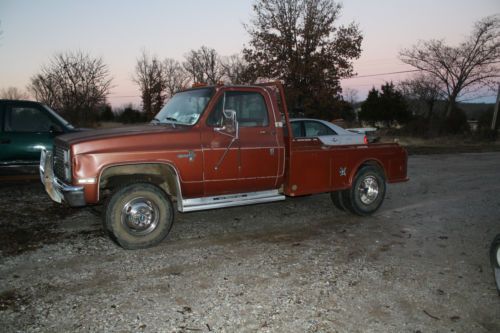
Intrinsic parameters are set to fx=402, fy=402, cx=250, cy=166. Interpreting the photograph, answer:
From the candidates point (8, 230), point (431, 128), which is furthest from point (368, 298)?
point (431, 128)

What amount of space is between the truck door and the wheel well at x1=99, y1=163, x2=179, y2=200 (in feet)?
1.58

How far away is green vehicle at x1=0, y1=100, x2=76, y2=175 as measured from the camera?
7.72 m

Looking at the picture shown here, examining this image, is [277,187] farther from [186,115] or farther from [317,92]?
[317,92]

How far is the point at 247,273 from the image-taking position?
4352 millimetres

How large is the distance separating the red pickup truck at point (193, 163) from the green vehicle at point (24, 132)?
8.24 ft

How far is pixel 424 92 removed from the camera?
48.7m

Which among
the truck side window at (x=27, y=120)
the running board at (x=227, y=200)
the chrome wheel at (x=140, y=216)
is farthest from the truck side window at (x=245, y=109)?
the truck side window at (x=27, y=120)

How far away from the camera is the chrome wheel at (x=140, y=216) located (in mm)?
4930

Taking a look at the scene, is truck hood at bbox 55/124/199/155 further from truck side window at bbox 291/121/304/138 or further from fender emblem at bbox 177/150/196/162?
truck side window at bbox 291/121/304/138

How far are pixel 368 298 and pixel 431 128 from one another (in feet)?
100

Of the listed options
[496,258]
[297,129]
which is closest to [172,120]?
[496,258]

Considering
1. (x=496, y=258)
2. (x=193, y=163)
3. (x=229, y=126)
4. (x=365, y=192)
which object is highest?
(x=229, y=126)

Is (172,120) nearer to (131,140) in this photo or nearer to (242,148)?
(131,140)

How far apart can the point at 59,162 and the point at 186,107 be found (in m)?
1.83
